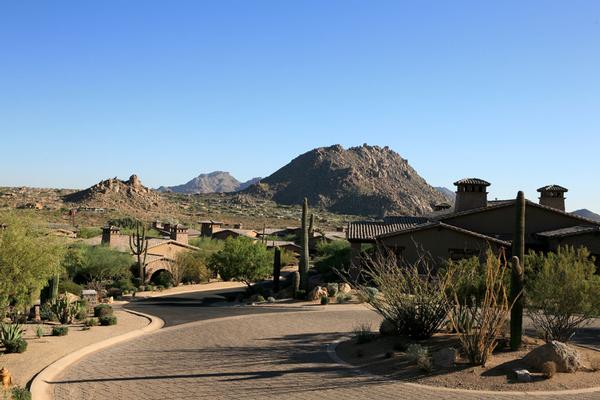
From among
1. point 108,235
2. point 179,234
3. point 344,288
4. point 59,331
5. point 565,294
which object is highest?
point 179,234

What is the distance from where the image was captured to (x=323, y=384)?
1458cm

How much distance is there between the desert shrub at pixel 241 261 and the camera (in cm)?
3991

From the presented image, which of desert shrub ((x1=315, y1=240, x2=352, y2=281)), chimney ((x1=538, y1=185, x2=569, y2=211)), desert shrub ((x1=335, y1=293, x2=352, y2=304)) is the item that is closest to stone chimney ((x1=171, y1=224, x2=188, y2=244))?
desert shrub ((x1=315, y1=240, x2=352, y2=281))

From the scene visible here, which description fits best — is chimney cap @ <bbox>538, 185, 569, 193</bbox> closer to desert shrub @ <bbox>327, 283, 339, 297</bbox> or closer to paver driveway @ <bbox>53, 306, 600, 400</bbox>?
desert shrub @ <bbox>327, 283, 339, 297</bbox>

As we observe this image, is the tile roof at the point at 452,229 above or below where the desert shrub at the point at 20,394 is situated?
above

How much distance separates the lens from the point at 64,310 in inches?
965

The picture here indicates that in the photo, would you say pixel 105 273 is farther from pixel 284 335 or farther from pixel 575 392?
pixel 575 392

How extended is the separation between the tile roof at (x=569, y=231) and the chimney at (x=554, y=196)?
7392 millimetres

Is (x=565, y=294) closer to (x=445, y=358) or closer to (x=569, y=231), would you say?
(x=445, y=358)

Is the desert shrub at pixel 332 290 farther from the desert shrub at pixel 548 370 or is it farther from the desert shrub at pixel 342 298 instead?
the desert shrub at pixel 548 370

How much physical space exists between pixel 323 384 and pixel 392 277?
4.83 m

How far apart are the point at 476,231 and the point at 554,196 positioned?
9.85m

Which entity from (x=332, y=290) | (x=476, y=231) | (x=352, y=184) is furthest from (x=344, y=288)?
(x=352, y=184)

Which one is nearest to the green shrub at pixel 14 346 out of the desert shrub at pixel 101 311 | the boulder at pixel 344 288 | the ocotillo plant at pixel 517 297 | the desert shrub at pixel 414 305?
the desert shrub at pixel 101 311
